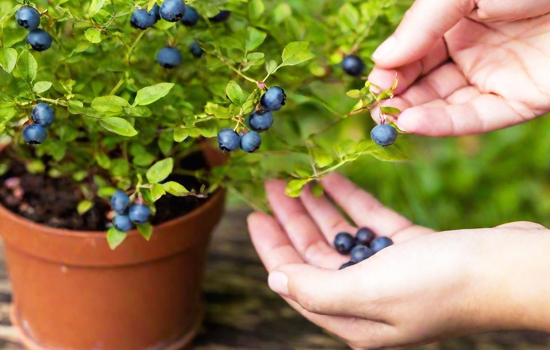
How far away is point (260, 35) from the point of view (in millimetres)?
931

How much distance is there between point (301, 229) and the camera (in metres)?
1.15

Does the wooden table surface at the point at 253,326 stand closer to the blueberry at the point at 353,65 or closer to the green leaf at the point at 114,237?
the green leaf at the point at 114,237

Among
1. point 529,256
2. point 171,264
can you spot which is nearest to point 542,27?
point 529,256

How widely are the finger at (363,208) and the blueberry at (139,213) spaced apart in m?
0.41

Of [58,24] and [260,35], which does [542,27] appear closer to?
[260,35]

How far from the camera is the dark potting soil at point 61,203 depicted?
3.55 ft

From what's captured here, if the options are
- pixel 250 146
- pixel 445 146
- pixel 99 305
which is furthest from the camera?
pixel 445 146

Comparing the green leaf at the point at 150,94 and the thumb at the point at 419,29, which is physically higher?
the thumb at the point at 419,29

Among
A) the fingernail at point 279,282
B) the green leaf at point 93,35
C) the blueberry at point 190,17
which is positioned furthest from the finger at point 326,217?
the green leaf at point 93,35

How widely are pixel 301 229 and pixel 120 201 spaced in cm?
34

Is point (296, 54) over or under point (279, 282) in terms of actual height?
over

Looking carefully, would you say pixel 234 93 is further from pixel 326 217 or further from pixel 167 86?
pixel 326 217

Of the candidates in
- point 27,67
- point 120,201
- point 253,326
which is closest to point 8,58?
point 27,67

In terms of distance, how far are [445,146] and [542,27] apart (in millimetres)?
1096
